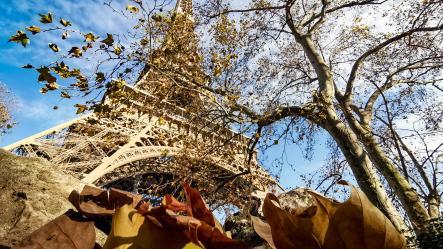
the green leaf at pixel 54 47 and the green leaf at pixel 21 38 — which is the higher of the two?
the green leaf at pixel 54 47

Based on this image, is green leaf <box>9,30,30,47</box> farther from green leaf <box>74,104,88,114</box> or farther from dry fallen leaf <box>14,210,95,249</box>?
dry fallen leaf <box>14,210,95,249</box>

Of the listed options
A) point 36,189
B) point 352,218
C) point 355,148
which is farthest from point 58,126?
point 352,218

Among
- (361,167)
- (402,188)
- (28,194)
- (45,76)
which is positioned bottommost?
(28,194)

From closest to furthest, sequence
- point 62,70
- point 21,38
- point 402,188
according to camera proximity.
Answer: point 21,38 → point 62,70 → point 402,188

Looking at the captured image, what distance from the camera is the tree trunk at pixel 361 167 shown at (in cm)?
642

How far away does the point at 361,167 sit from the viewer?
6.70m

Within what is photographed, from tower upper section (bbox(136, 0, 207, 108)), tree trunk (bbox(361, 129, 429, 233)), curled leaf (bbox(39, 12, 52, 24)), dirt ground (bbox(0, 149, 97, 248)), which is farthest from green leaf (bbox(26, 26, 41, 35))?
Answer: tree trunk (bbox(361, 129, 429, 233))

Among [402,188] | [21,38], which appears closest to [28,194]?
[21,38]

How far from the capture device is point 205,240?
562 millimetres

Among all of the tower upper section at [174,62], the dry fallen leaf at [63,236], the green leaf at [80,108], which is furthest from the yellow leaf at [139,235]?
the green leaf at [80,108]

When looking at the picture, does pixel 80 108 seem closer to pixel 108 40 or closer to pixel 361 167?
pixel 108 40

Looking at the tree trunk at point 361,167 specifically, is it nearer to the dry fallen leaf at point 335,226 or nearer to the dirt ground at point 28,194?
the dirt ground at point 28,194

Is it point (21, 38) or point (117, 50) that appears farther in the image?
point (117, 50)

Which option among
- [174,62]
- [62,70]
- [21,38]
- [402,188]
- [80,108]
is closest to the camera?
[21,38]
